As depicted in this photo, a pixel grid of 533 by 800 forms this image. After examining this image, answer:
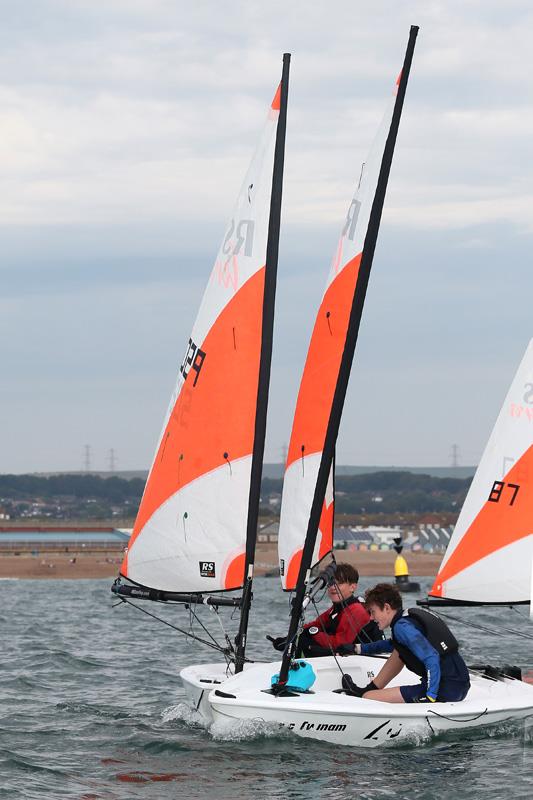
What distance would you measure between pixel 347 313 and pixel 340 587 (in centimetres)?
254

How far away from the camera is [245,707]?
10.2 meters

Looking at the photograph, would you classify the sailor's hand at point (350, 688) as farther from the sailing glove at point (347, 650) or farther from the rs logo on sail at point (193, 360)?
the rs logo on sail at point (193, 360)

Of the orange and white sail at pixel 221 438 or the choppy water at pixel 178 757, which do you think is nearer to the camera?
the choppy water at pixel 178 757

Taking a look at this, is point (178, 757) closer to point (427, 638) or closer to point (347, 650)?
point (347, 650)

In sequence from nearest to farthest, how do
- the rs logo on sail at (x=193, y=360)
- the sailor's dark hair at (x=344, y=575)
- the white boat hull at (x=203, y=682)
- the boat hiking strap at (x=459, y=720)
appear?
the boat hiking strap at (x=459, y=720)
the white boat hull at (x=203, y=682)
the sailor's dark hair at (x=344, y=575)
the rs logo on sail at (x=193, y=360)

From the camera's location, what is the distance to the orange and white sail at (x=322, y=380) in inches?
465

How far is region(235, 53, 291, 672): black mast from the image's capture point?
11.6 m

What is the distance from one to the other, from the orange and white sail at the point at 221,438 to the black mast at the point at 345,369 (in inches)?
31.0

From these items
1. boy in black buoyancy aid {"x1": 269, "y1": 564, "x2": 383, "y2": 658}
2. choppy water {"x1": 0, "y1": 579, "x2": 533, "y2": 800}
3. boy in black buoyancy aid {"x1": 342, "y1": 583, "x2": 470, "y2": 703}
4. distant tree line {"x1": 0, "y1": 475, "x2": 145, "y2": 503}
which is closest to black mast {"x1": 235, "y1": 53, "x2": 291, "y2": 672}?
boy in black buoyancy aid {"x1": 269, "y1": 564, "x2": 383, "y2": 658}

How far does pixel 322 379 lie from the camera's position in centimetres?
1204

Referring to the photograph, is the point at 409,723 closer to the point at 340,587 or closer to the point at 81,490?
the point at 340,587

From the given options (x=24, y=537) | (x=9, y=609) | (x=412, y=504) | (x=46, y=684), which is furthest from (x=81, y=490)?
(x=46, y=684)

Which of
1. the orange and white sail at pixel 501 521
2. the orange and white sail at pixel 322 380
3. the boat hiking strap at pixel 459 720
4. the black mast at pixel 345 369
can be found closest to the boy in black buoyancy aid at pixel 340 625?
the black mast at pixel 345 369

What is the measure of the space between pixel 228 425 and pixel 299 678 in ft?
8.22
